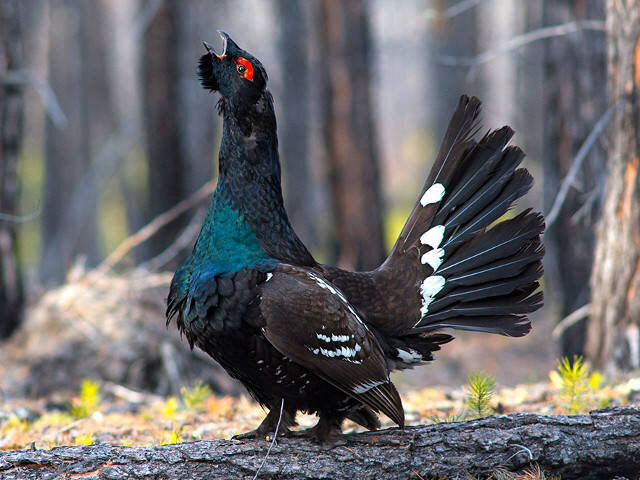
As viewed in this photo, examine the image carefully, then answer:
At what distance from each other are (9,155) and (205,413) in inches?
158

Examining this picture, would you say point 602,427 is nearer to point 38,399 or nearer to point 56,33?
point 38,399

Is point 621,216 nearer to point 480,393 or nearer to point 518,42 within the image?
point 518,42

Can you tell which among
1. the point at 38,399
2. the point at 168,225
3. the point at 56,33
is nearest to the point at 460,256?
the point at 38,399

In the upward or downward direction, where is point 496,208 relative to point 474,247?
upward

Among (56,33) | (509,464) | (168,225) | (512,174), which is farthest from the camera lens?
(56,33)

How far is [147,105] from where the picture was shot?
10.5 metres

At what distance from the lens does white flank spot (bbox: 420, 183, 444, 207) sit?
15.2 feet

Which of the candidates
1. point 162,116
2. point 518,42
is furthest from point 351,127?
point 518,42

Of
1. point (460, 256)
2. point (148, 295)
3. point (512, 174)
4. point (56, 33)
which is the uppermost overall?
point (56, 33)

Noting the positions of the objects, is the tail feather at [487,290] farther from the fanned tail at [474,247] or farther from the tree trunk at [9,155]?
the tree trunk at [9,155]

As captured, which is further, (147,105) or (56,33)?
(56,33)

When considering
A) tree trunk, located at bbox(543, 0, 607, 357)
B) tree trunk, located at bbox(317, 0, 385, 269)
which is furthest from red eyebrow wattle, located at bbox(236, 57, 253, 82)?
tree trunk, located at bbox(317, 0, 385, 269)

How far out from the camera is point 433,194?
4652 millimetres

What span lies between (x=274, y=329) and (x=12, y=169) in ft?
17.1
